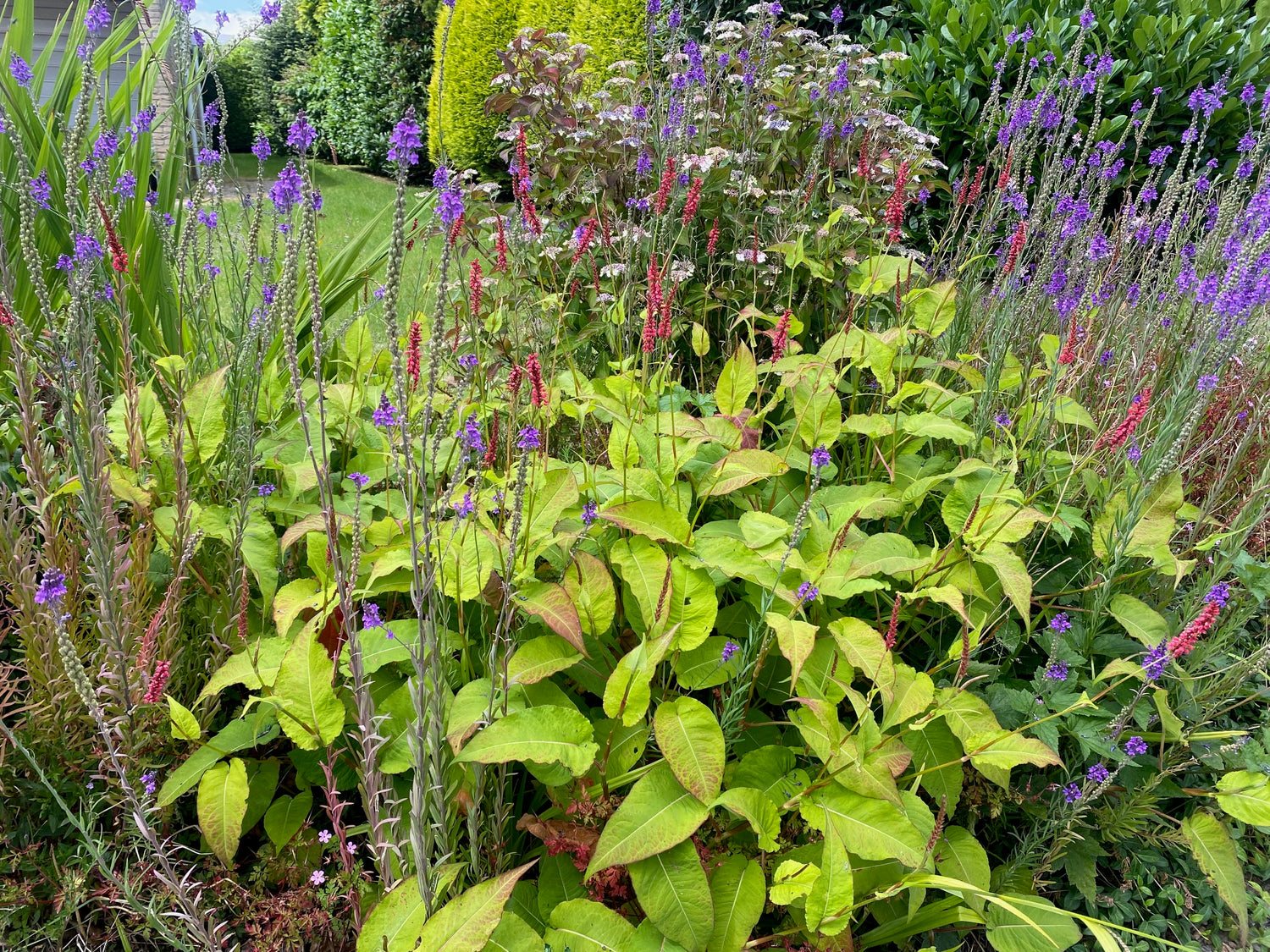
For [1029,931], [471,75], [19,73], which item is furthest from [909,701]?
[471,75]

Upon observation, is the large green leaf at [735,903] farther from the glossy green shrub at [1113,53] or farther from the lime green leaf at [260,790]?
the glossy green shrub at [1113,53]

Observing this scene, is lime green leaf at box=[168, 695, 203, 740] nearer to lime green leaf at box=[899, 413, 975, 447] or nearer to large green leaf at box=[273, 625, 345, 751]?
large green leaf at box=[273, 625, 345, 751]

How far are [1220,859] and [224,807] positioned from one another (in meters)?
1.95

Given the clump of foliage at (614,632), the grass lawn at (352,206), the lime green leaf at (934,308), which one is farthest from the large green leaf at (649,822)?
the grass lawn at (352,206)

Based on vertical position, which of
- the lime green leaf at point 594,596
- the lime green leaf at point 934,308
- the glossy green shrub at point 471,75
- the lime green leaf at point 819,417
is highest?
the glossy green shrub at point 471,75

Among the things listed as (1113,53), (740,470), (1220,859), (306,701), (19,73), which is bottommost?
(1220,859)

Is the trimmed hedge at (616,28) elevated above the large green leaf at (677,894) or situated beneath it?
elevated above

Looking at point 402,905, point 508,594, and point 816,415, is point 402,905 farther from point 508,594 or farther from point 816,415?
point 816,415

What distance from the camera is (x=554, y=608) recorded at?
4.94 ft

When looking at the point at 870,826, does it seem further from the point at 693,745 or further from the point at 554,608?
the point at 554,608

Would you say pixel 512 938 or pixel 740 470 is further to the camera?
pixel 740 470

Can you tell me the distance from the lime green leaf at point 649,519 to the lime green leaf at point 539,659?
10.4 inches

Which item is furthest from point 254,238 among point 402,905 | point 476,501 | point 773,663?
point 773,663

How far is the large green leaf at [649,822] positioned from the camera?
135cm
